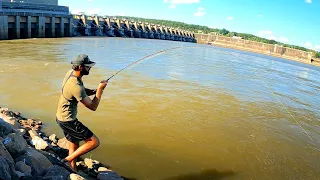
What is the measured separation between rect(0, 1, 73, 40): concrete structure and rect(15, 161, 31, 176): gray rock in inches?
1089

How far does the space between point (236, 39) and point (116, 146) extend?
79334 mm

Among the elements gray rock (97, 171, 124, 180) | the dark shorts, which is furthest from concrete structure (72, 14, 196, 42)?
the dark shorts

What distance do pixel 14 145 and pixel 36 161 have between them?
1.43 feet

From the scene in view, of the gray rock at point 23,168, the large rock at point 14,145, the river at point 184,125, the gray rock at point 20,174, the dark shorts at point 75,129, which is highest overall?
the dark shorts at point 75,129

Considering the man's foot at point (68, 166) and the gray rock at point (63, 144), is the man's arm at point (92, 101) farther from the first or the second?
the gray rock at point (63, 144)

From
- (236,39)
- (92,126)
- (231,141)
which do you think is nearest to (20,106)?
(92,126)

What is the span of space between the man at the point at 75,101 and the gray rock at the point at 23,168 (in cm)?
67

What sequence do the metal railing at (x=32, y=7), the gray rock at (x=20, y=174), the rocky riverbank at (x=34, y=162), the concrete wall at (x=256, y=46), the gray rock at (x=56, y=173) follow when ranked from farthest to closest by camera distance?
the concrete wall at (x=256, y=46)
the metal railing at (x=32, y=7)
the gray rock at (x=56, y=173)
the rocky riverbank at (x=34, y=162)
the gray rock at (x=20, y=174)

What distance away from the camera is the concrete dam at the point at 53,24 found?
100ft

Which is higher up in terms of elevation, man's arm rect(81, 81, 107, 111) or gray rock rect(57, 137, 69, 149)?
man's arm rect(81, 81, 107, 111)

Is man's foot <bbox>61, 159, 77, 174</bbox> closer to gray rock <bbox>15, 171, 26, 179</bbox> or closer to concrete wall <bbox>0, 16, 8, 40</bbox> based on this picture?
gray rock <bbox>15, 171, 26, 179</bbox>

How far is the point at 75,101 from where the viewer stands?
4.57m

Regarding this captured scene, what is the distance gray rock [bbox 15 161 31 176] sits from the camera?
4.24 m

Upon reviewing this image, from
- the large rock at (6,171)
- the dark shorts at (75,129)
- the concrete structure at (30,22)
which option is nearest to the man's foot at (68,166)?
the dark shorts at (75,129)
